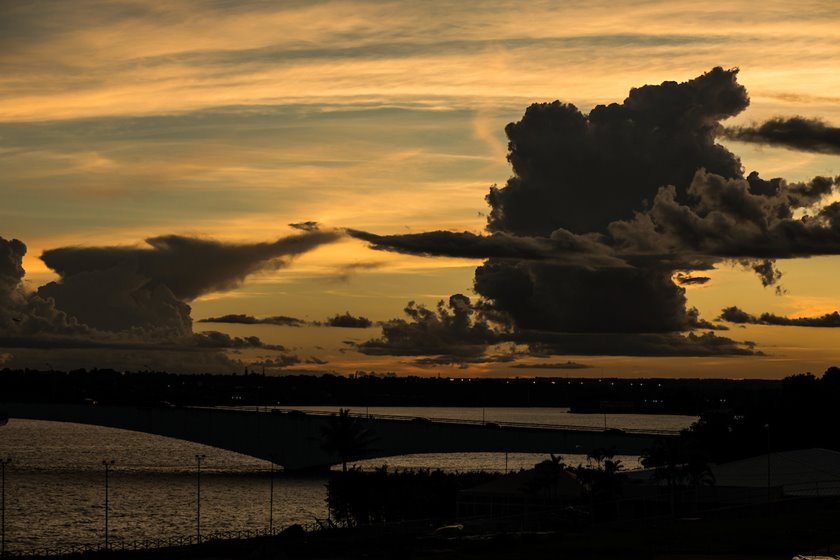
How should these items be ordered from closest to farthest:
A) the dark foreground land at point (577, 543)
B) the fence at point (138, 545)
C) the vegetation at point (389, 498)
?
the dark foreground land at point (577, 543) < the fence at point (138, 545) < the vegetation at point (389, 498)

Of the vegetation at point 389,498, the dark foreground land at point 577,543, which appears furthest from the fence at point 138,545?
the vegetation at point 389,498

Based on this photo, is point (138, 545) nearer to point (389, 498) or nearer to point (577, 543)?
point (389, 498)

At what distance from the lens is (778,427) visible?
19912cm

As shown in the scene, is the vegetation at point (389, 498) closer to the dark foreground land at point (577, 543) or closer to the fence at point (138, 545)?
the fence at point (138, 545)

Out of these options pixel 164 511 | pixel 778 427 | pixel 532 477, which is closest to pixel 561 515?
pixel 532 477

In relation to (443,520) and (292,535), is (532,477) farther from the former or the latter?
(292,535)

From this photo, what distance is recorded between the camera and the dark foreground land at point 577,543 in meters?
96.2

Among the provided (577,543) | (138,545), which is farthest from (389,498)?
(577,543)

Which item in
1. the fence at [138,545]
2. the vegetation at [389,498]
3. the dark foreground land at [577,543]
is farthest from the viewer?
the vegetation at [389,498]

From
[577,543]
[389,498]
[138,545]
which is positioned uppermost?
[389,498]

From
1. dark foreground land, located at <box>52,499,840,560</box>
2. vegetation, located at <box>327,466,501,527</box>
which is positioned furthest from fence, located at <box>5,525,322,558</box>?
vegetation, located at <box>327,466,501,527</box>

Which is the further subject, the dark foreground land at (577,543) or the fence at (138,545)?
the fence at (138,545)

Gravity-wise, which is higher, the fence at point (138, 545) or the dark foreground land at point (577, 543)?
the dark foreground land at point (577, 543)

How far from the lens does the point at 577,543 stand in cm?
10369
